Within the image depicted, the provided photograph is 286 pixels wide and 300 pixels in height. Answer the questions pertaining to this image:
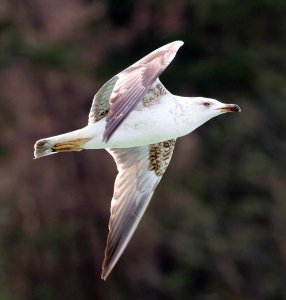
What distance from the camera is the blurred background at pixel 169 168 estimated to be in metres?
14.5

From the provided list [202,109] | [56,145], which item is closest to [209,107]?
[202,109]

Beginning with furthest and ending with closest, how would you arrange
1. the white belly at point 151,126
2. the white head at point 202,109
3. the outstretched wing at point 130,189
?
the outstretched wing at point 130,189 → the white head at point 202,109 → the white belly at point 151,126

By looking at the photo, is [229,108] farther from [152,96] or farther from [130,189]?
[130,189]

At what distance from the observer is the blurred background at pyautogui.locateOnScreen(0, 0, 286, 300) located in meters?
14.5

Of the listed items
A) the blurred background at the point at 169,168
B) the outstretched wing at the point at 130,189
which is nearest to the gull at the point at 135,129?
the outstretched wing at the point at 130,189

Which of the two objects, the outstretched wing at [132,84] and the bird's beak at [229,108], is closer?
the outstretched wing at [132,84]

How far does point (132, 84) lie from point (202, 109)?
2.10 ft

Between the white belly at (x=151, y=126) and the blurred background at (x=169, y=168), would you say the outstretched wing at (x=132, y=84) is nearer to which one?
the white belly at (x=151, y=126)

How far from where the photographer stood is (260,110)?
14.9 metres

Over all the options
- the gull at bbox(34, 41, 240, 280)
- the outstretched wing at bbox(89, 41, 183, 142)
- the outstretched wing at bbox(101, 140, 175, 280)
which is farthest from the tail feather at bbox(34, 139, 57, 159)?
the outstretched wing at bbox(101, 140, 175, 280)

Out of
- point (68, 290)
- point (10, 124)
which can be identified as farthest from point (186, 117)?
point (68, 290)

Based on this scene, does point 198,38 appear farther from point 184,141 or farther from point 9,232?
point 9,232

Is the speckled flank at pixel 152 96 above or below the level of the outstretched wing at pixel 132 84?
below

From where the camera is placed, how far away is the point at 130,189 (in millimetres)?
7043
